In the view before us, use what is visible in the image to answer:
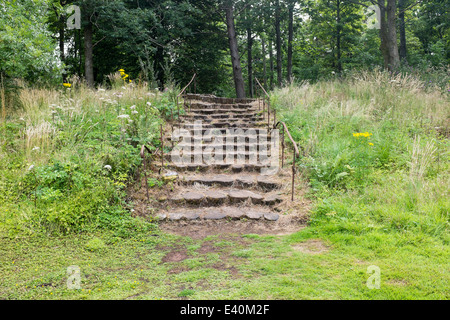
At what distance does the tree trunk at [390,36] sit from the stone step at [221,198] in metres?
8.67

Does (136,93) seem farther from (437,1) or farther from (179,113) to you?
(437,1)

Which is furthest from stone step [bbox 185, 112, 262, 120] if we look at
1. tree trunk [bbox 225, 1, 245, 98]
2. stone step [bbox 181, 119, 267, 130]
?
tree trunk [bbox 225, 1, 245, 98]

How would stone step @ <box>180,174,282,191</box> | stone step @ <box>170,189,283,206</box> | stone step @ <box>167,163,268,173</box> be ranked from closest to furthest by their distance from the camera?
stone step @ <box>170,189,283,206</box> → stone step @ <box>180,174,282,191</box> → stone step @ <box>167,163,268,173</box>

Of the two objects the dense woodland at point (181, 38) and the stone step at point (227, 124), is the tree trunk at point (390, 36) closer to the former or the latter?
the dense woodland at point (181, 38)

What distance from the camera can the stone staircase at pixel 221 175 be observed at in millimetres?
4922

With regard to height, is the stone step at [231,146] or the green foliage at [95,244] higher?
the stone step at [231,146]

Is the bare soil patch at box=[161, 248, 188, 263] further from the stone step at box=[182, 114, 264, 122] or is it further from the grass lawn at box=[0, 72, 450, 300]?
the stone step at box=[182, 114, 264, 122]

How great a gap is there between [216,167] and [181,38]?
32.4 feet

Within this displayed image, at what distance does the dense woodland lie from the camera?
739 centimetres

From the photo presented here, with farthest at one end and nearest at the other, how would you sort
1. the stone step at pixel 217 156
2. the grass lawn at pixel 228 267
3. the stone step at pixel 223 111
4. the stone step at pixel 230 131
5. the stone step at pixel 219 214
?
1. the stone step at pixel 223 111
2. the stone step at pixel 230 131
3. the stone step at pixel 217 156
4. the stone step at pixel 219 214
5. the grass lawn at pixel 228 267

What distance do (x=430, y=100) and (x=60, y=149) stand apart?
320 inches

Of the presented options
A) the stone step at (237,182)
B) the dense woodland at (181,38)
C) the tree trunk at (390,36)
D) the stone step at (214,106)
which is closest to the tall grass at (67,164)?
the stone step at (237,182)
